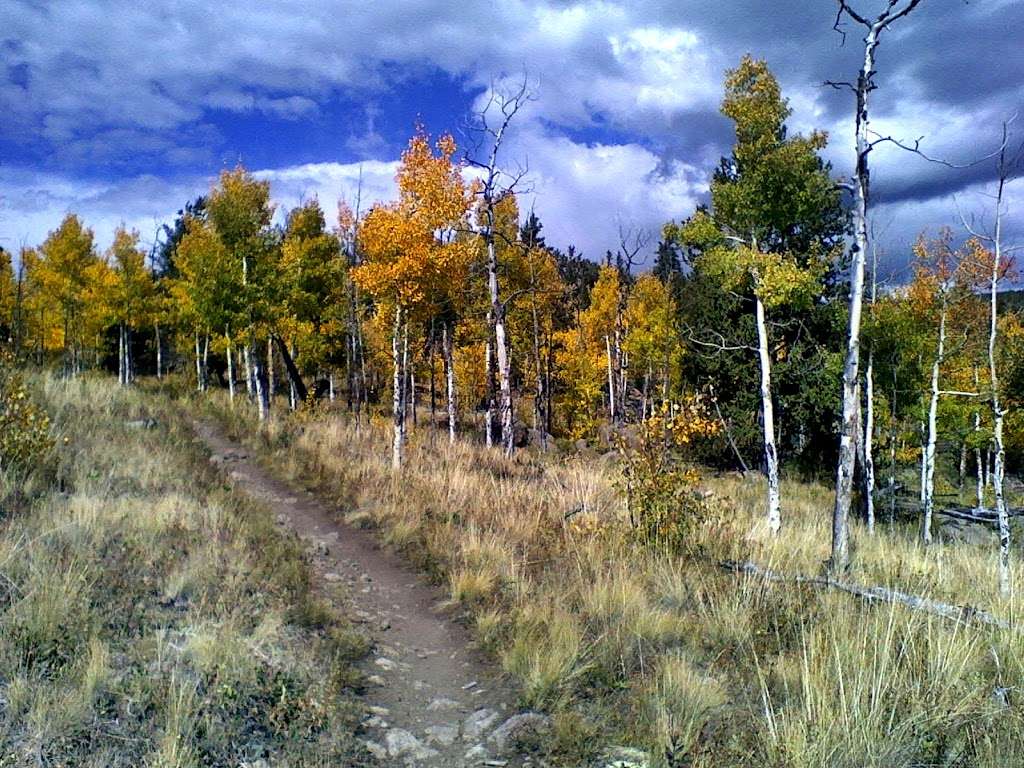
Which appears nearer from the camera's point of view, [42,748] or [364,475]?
[42,748]

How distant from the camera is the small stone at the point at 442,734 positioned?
4.39 metres

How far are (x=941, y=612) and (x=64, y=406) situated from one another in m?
16.7

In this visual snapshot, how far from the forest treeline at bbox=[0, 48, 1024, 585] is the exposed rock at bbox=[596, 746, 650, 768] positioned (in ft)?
13.1

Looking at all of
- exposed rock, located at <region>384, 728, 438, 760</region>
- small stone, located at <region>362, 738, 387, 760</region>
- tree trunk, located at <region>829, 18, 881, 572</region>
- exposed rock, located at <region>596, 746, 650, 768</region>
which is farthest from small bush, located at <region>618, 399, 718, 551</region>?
small stone, located at <region>362, 738, 387, 760</region>

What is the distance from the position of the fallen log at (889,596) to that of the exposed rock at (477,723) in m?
2.86

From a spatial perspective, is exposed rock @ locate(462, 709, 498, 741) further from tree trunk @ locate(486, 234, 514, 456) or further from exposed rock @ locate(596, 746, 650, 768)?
tree trunk @ locate(486, 234, 514, 456)

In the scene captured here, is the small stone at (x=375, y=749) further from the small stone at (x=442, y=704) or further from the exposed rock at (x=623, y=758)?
the exposed rock at (x=623, y=758)

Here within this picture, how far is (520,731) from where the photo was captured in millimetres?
4359

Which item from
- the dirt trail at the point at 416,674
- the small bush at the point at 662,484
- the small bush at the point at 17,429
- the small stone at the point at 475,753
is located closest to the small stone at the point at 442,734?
the dirt trail at the point at 416,674

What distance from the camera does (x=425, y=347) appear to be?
2617cm

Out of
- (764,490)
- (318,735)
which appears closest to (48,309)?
(764,490)

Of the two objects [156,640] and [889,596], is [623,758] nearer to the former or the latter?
[889,596]

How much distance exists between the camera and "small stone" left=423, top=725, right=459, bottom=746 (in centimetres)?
439

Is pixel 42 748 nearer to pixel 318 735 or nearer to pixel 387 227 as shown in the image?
pixel 318 735
